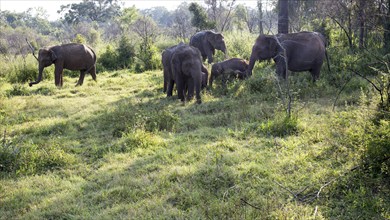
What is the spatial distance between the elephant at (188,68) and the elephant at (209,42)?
5459 millimetres

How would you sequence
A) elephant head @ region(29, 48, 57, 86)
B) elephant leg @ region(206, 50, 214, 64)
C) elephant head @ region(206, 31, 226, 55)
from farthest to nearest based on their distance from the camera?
elephant leg @ region(206, 50, 214, 64) → elephant head @ region(206, 31, 226, 55) → elephant head @ region(29, 48, 57, 86)

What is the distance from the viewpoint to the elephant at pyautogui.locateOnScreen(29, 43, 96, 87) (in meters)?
12.8

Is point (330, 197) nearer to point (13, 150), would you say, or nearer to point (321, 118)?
point (321, 118)

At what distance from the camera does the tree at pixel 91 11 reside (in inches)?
2154

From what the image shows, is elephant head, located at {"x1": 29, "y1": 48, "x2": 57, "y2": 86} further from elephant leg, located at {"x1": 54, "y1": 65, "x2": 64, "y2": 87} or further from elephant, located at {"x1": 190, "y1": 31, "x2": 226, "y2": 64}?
elephant, located at {"x1": 190, "y1": 31, "x2": 226, "y2": 64}

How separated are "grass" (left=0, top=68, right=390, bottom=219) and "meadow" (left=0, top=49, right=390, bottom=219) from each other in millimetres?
17

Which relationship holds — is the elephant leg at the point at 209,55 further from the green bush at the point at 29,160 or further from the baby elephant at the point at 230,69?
the green bush at the point at 29,160

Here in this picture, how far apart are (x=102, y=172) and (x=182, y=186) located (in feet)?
4.45

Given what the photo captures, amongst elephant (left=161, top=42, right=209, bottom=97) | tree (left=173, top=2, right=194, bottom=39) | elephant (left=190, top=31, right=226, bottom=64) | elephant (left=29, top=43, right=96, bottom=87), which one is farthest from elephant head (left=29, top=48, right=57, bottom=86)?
tree (left=173, top=2, right=194, bottom=39)

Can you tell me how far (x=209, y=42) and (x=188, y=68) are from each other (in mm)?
6410

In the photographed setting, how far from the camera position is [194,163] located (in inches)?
213

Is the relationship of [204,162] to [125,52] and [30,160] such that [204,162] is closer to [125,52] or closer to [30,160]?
[30,160]

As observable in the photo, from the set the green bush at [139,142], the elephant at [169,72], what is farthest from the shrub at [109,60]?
the green bush at [139,142]

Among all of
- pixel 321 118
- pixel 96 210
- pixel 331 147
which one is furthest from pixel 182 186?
pixel 321 118
